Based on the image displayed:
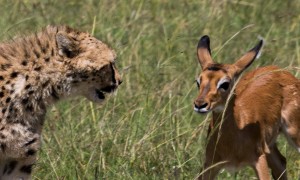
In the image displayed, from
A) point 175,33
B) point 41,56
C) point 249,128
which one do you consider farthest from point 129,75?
point 41,56

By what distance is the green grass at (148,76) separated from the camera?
26.2ft

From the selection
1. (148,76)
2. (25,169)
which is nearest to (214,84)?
(25,169)

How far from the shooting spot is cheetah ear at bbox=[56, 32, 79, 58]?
7043mm

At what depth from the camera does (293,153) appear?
29.0ft

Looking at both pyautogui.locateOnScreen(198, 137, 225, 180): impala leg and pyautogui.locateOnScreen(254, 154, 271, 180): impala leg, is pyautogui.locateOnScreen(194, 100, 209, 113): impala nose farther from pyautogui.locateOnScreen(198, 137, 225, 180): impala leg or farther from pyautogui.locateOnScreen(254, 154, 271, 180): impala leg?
pyautogui.locateOnScreen(254, 154, 271, 180): impala leg

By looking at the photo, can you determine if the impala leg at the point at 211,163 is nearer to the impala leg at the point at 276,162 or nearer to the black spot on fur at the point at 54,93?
the impala leg at the point at 276,162

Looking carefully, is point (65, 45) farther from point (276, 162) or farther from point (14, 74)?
point (276, 162)

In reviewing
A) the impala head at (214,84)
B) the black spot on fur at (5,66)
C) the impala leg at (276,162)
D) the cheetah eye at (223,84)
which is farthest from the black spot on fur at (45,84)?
the impala leg at (276,162)

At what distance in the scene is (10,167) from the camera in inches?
273

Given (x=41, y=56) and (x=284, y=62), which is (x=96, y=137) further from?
(x=284, y=62)

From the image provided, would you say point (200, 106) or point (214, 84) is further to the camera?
point (214, 84)

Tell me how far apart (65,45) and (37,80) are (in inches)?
11.9

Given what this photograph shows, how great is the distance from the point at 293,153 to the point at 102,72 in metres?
2.27

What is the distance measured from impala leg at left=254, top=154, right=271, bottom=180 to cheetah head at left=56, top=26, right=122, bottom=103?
127 cm
